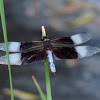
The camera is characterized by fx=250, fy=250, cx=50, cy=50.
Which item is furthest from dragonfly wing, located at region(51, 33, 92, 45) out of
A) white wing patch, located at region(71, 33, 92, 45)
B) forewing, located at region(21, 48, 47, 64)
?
forewing, located at region(21, 48, 47, 64)

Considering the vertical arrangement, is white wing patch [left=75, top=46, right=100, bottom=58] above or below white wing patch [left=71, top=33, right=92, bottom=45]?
below

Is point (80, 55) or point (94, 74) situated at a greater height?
point (94, 74)

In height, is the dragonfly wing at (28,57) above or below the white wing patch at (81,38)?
below

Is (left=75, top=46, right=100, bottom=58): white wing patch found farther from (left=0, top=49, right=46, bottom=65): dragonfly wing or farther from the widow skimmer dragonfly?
(left=0, top=49, right=46, bottom=65): dragonfly wing

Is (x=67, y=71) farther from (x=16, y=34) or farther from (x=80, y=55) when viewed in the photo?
(x=80, y=55)

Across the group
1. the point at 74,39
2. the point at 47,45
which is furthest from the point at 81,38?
the point at 47,45

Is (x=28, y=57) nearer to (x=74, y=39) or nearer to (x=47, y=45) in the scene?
(x=47, y=45)

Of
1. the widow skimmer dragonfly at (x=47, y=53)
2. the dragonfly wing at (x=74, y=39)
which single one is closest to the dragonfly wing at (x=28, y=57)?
the widow skimmer dragonfly at (x=47, y=53)

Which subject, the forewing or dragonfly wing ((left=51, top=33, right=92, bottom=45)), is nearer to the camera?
the forewing

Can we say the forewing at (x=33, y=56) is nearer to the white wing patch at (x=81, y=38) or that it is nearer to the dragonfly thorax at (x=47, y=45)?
the dragonfly thorax at (x=47, y=45)

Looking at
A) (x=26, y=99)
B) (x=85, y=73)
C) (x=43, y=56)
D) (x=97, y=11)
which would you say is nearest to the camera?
(x=43, y=56)

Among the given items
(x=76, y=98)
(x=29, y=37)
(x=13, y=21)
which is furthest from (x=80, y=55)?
(x=13, y=21)
